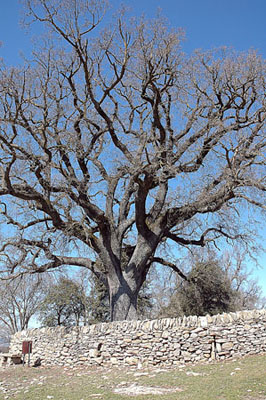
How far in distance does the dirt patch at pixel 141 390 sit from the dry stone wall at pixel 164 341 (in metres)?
2.55

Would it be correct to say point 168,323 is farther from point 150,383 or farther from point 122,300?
point 122,300

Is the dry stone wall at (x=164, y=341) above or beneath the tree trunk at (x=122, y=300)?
beneath

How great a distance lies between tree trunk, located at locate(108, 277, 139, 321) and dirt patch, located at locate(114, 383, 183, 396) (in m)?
4.94

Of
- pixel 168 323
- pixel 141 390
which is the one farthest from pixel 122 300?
pixel 141 390

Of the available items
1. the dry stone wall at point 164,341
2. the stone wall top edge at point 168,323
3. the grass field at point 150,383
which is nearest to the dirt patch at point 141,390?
the grass field at point 150,383

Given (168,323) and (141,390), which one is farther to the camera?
(168,323)

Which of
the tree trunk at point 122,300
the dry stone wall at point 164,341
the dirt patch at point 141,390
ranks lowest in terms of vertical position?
the dirt patch at point 141,390

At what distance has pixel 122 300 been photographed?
44.0 feet

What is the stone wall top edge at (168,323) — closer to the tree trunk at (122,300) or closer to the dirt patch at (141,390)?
the tree trunk at (122,300)

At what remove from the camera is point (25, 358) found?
1375cm

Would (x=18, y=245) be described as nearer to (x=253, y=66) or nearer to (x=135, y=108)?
(x=135, y=108)

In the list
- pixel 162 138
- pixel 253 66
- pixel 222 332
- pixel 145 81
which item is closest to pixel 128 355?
pixel 222 332

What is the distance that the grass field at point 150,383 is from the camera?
695 centimetres

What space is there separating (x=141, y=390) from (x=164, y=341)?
307cm
